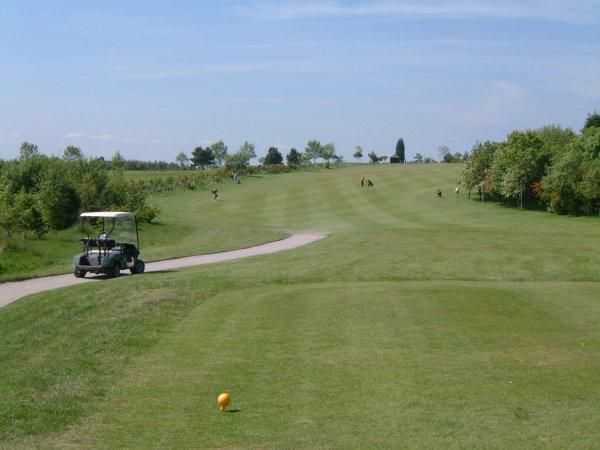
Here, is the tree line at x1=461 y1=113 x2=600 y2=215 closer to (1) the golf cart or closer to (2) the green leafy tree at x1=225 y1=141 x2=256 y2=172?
(1) the golf cart

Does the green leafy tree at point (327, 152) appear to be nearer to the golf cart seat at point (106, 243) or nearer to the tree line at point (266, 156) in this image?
the tree line at point (266, 156)

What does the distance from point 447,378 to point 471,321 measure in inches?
180

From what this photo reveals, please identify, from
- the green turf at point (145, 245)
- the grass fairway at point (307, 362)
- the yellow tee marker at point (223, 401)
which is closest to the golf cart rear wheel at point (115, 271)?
the grass fairway at point (307, 362)

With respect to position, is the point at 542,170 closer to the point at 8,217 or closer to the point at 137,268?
the point at 8,217

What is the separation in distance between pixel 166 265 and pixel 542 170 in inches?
1850

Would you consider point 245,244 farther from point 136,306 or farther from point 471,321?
point 471,321

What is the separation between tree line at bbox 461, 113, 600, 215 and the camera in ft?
200

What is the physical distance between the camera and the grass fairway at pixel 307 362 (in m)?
8.38

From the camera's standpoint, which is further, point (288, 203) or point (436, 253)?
point (288, 203)

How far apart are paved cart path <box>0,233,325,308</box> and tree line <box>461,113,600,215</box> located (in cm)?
2525

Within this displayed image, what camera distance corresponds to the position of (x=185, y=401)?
31.2ft

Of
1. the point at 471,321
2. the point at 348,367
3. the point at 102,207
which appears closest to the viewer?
the point at 348,367

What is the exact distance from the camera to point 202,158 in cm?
17950

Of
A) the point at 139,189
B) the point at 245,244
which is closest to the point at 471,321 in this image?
the point at 245,244
